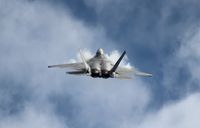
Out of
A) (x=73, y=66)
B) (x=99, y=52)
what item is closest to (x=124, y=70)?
(x=99, y=52)

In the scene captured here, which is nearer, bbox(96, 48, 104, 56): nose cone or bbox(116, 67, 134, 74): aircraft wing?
bbox(116, 67, 134, 74): aircraft wing

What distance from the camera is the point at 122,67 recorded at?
16612 cm

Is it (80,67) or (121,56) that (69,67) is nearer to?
(80,67)

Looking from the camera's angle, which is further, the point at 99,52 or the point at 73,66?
the point at 99,52

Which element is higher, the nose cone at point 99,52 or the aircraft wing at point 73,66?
the nose cone at point 99,52

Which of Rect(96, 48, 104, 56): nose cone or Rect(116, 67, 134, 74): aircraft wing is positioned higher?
Rect(96, 48, 104, 56): nose cone

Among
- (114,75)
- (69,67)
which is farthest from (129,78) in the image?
(69,67)

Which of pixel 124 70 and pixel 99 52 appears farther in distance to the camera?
pixel 99 52

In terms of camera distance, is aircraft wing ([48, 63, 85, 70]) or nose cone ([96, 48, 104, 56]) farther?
nose cone ([96, 48, 104, 56])

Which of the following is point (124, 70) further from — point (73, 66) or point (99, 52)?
point (73, 66)

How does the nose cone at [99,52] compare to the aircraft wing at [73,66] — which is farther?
the nose cone at [99,52]

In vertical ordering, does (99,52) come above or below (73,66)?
above

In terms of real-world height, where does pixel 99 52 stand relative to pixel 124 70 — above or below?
above

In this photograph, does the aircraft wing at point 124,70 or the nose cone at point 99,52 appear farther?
the nose cone at point 99,52
